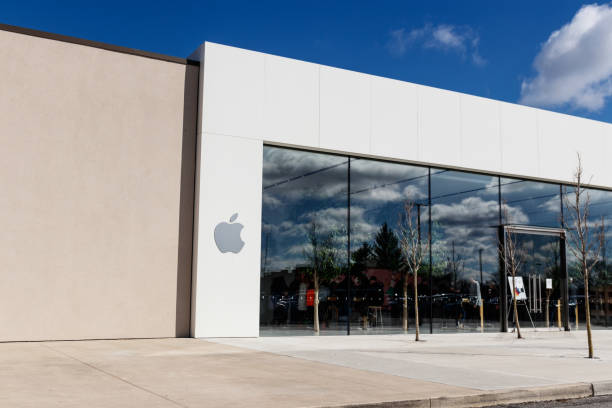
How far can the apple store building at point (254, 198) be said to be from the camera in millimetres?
13992

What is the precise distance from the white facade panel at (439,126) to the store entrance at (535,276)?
10.4 feet

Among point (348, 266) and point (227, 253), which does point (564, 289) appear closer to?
point (348, 266)

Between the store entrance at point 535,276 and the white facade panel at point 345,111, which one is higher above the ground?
the white facade panel at point 345,111

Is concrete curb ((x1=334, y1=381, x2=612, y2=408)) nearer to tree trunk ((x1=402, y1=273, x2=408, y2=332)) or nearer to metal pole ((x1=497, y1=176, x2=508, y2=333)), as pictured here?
tree trunk ((x1=402, y1=273, x2=408, y2=332))

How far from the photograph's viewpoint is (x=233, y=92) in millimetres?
15992

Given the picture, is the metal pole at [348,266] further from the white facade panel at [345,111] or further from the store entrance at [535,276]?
the store entrance at [535,276]

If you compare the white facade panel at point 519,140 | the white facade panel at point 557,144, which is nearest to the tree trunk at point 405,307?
the white facade panel at point 519,140

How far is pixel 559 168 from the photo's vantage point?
21.2m

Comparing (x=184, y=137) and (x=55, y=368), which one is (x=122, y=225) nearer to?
(x=184, y=137)

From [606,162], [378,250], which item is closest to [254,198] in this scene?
[378,250]

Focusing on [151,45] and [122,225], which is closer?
[122,225]

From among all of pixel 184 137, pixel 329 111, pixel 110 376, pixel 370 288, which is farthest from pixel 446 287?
pixel 110 376

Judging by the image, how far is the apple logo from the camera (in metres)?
15.5

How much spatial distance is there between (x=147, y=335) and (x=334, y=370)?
658 centimetres
